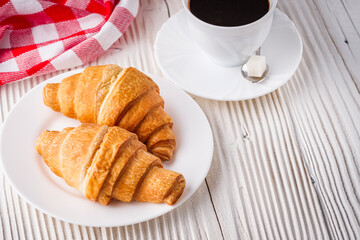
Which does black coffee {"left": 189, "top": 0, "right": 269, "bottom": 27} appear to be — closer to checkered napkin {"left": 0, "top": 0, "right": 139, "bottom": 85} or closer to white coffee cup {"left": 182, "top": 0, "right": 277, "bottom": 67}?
white coffee cup {"left": 182, "top": 0, "right": 277, "bottom": 67}

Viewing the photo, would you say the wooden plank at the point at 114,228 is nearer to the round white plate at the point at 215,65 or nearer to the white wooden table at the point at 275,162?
the white wooden table at the point at 275,162

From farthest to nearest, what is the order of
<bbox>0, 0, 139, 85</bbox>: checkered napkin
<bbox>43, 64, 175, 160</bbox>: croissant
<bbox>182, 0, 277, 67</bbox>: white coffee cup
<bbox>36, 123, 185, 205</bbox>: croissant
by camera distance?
1. <bbox>0, 0, 139, 85</bbox>: checkered napkin
2. <bbox>182, 0, 277, 67</bbox>: white coffee cup
3. <bbox>43, 64, 175, 160</bbox>: croissant
4. <bbox>36, 123, 185, 205</bbox>: croissant

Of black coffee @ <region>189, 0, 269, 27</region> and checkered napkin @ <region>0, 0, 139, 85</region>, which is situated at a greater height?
black coffee @ <region>189, 0, 269, 27</region>

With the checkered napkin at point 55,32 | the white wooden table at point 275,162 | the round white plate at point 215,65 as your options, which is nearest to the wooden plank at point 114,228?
the white wooden table at point 275,162

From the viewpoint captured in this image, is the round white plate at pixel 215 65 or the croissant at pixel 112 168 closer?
the croissant at pixel 112 168

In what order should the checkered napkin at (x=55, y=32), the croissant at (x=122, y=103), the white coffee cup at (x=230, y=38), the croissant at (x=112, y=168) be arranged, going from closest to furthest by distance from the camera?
the croissant at (x=112, y=168) → the croissant at (x=122, y=103) → the white coffee cup at (x=230, y=38) → the checkered napkin at (x=55, y=32)

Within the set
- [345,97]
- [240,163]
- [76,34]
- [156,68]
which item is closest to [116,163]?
[240,163]

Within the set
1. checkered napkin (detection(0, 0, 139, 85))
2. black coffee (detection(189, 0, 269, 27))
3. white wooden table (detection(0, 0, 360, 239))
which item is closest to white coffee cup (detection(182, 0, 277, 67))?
black coffee (detection(189, 0, 269, 27))
